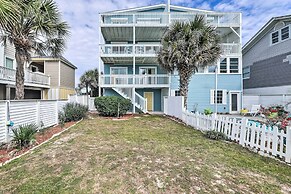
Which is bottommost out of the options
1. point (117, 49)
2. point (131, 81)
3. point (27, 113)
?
point (27, 113)

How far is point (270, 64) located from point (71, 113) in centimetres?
1821

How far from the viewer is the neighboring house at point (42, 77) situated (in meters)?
15.1

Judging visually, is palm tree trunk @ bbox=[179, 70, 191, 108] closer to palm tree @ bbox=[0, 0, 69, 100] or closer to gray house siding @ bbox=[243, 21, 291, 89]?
palm tree @ bbox=[0, 0, 69, 100]

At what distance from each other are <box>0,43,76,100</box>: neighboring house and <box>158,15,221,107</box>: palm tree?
11982 mm

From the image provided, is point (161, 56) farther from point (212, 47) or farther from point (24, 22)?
point (24, 22)

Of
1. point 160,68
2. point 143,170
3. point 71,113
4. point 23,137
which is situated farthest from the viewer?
point 160,68

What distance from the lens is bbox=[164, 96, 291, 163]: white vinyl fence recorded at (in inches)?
189

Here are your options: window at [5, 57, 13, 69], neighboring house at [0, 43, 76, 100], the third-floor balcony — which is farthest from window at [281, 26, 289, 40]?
window at [5, 57, 13, 69]

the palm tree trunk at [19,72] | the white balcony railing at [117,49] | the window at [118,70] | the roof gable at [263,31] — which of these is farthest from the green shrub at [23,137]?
the roof gable at [263,31]

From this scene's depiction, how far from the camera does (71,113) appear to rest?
11.3m

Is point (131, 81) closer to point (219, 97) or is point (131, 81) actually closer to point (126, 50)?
point (126, 50)

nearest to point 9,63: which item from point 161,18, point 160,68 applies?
point 160,68

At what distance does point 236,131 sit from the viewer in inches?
258

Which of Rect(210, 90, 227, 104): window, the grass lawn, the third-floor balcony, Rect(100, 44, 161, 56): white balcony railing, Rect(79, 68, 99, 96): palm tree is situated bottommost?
the grass lawn
